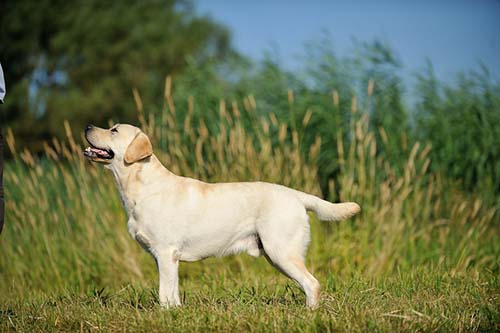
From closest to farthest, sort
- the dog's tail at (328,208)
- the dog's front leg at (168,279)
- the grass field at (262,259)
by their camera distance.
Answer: the dog's front leg at (168,279) → the dog's tail at (328,208) → the grass field at (262,259)

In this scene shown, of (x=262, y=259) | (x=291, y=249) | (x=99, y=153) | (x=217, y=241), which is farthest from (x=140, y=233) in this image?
(x=262, y=259)

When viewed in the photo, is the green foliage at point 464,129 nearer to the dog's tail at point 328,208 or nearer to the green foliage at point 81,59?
the dog's tail at point 328,208

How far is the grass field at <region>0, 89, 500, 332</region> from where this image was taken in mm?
4859

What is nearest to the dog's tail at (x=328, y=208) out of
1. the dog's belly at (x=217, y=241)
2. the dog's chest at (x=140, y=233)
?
the dog's belly at (x=217, y=241)

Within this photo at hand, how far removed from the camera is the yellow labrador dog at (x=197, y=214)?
4.41m

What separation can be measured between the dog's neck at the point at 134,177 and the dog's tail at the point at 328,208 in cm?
103

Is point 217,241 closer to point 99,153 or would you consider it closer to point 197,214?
point 197,214

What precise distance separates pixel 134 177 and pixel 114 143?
30 centimetres

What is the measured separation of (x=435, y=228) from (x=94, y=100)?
51.7ft

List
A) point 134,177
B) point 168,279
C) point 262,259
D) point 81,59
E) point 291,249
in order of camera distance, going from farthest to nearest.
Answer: point 81,59, point 262,259, point 134,177, point 291,249, point 168,279

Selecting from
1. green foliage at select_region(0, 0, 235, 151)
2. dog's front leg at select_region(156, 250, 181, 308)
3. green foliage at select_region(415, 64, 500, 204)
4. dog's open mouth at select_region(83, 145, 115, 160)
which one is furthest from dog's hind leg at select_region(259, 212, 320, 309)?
green foliage at select_region(0, 0, 235, 151)

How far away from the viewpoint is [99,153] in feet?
15.1

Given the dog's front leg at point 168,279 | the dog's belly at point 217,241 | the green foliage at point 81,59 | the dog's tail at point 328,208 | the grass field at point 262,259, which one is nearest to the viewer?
the dog's front leg at point 168,279

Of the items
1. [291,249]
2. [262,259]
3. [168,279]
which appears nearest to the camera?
[168,279]
